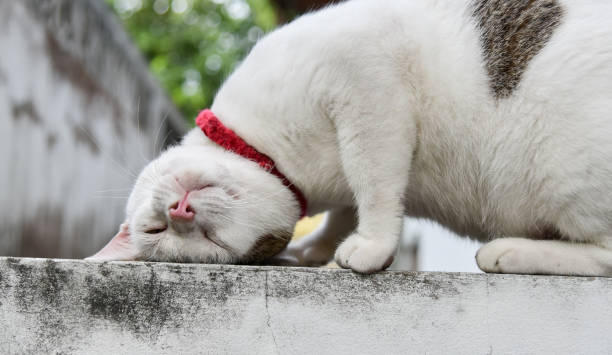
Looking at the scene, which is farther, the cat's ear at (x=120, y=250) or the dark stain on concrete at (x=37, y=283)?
the cat's ear at (x=120, y=250)

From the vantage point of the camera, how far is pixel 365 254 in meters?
1.46

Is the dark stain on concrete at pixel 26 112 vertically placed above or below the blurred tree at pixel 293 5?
below

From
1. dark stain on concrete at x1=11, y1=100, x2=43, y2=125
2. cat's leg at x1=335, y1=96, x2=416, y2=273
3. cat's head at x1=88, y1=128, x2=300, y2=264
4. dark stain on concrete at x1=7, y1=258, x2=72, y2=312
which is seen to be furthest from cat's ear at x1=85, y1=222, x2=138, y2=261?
dark stain on concrete at x1=11, y1=100, x2=43, y2=125

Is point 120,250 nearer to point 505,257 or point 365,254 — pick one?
point 365,254

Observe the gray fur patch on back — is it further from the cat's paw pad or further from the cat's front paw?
the cat's front paw

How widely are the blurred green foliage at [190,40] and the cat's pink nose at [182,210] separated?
8479mm

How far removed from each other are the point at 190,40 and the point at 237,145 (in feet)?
33.1

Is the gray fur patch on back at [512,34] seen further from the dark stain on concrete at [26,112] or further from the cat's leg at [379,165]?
the dark stain on concrete at [26,112]

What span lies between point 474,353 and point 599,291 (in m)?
0.35

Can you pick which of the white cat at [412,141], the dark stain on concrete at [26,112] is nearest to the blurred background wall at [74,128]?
the dark stain on concrete at [26,112]

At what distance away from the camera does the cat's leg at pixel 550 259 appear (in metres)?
1.49

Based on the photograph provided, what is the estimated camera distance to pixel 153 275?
1.40 metres

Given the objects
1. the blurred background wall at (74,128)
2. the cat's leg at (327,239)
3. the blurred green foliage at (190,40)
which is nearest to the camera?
the cat's leg at (327,239)

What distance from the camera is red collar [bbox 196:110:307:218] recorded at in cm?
187
